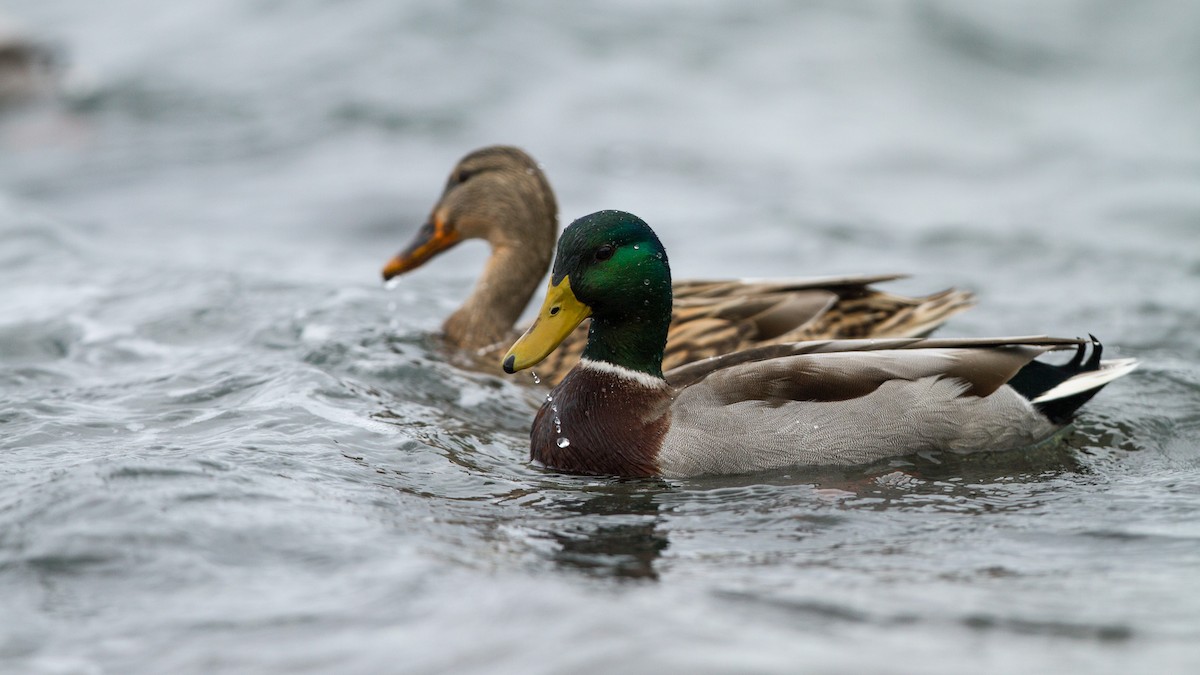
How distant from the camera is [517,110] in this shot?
15.2 metres

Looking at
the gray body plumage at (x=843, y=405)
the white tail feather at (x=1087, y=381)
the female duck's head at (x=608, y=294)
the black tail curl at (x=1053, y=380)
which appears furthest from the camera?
the black tail curl at (x=1053, y=380)

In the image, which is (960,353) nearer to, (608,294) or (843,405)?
(843,405)

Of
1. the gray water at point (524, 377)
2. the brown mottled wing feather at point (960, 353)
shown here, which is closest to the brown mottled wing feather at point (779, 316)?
the gray water at point (524, 377)

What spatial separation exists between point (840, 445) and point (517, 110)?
31.5 ft

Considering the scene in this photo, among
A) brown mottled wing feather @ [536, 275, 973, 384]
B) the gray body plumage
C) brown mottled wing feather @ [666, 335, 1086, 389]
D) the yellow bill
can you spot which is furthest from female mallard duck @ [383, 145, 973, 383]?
the yellow bill

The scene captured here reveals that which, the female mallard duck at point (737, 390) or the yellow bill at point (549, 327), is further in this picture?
the yellow bill at point (549, 327)

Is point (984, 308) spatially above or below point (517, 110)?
below

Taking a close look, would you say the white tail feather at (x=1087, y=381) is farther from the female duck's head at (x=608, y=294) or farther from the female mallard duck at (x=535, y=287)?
the female duck's head at (x=608, y=294)

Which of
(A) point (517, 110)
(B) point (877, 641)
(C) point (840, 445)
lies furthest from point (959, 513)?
(A) point (517, 110)

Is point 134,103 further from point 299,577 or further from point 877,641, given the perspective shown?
point 877,641

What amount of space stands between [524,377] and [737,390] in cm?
229

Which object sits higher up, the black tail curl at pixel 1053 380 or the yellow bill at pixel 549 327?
the yellow bill at pixel 549 327

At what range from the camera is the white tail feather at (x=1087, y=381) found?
6.55 m

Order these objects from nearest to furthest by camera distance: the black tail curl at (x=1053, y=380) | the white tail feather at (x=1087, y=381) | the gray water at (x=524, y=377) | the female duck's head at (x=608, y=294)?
the gray water at (x=524, y=377)
the female duck's head at (x=608, y=294)
the white tail feather at (x=1087, y=381)
the black tail curl at (x=1053, y=380)
